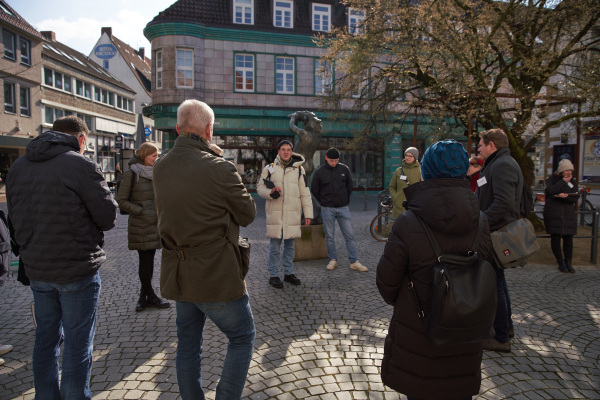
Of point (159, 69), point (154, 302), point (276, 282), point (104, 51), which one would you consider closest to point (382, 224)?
point (276, 282)

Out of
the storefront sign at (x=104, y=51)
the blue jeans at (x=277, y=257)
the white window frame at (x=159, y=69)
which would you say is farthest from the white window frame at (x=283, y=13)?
the storefront sign at (x=104, y=51)

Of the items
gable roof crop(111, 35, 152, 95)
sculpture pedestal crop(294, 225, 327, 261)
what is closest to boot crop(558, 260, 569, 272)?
sculpture pedestal crop(294, 225, 327, 261)

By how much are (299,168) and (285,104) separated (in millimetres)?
16223

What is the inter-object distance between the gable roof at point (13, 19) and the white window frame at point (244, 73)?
580 inches

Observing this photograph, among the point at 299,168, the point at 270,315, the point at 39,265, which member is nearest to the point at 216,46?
the point at 299,168

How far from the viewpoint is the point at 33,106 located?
90.8 ft

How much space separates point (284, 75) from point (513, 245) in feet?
Result: 63.7

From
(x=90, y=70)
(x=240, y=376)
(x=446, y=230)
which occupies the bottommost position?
(x=240, y=376)

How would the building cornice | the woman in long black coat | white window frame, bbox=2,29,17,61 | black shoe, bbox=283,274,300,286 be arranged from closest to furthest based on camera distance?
black shoe, bbox=283,274,300,286
the woman in long black coat
the building cornice
white window frame, bbox=2,29,17,61

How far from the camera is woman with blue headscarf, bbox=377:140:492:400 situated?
6.73 feet

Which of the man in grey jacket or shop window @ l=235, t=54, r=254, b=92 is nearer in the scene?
the man in grey jacket

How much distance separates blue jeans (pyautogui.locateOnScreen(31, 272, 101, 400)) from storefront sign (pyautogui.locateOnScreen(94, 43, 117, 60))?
47627 mm

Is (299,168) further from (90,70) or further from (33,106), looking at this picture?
(90,70)

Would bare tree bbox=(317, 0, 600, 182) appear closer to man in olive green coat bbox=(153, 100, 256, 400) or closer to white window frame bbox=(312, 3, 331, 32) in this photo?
man in olive green coat bbox=(153, 100, 256, 400)
